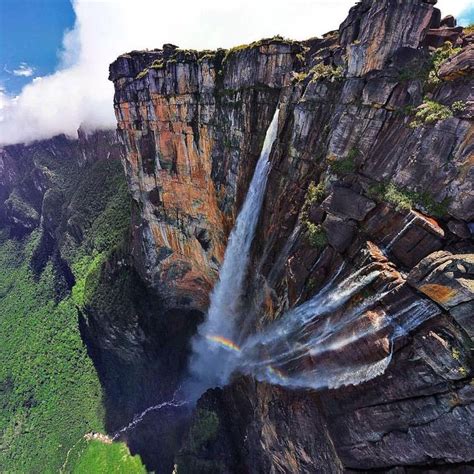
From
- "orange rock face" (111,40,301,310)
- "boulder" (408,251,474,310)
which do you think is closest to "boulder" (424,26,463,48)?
Answer: "orange rock face" (111,40,301,310)

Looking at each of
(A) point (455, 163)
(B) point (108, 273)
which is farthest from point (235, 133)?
(B) point (108, 273)

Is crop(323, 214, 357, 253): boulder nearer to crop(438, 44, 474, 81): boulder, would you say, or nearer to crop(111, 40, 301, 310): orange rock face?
crop(438, 44, 474, 81): boulder

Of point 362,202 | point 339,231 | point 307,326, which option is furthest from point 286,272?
point 362,202

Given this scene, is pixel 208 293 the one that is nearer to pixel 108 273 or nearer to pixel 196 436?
pixel 196 436

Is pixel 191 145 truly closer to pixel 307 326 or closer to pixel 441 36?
pixel 307 326

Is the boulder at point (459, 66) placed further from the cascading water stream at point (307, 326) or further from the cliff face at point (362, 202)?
the cascading water stream at point (307, 326)
